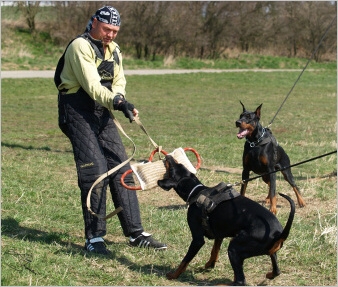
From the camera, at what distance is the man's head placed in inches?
203

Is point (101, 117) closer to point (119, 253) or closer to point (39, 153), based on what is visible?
point (119, 253)

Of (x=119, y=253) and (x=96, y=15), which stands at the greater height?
(x=96, y=15)

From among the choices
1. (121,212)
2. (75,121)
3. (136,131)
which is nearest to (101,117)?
(75,121)

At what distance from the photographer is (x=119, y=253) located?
5246 millimetres

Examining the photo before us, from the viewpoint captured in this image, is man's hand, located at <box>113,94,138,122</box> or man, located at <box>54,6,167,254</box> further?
man, located at <box>54,6,167,254</box>

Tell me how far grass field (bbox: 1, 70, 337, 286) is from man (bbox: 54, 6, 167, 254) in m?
0.24

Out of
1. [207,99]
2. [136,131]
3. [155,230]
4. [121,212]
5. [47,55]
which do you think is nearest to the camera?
[121,212]

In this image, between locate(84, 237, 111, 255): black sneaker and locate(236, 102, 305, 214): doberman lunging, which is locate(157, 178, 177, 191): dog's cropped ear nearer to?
locate(84, 237, 111, 255): black sneaker

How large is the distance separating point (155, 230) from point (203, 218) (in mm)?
1515

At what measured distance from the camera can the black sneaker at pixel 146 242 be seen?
538 cm

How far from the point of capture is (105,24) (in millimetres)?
5172

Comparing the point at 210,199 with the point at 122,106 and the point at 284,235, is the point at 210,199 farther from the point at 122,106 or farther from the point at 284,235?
the point at 122,106

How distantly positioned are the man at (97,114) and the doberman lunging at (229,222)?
2.40ft

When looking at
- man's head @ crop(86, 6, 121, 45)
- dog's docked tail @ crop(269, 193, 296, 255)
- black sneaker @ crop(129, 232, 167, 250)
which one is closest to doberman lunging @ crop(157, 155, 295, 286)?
dog's docked tail @ crop(269, 193, 296, 255)
